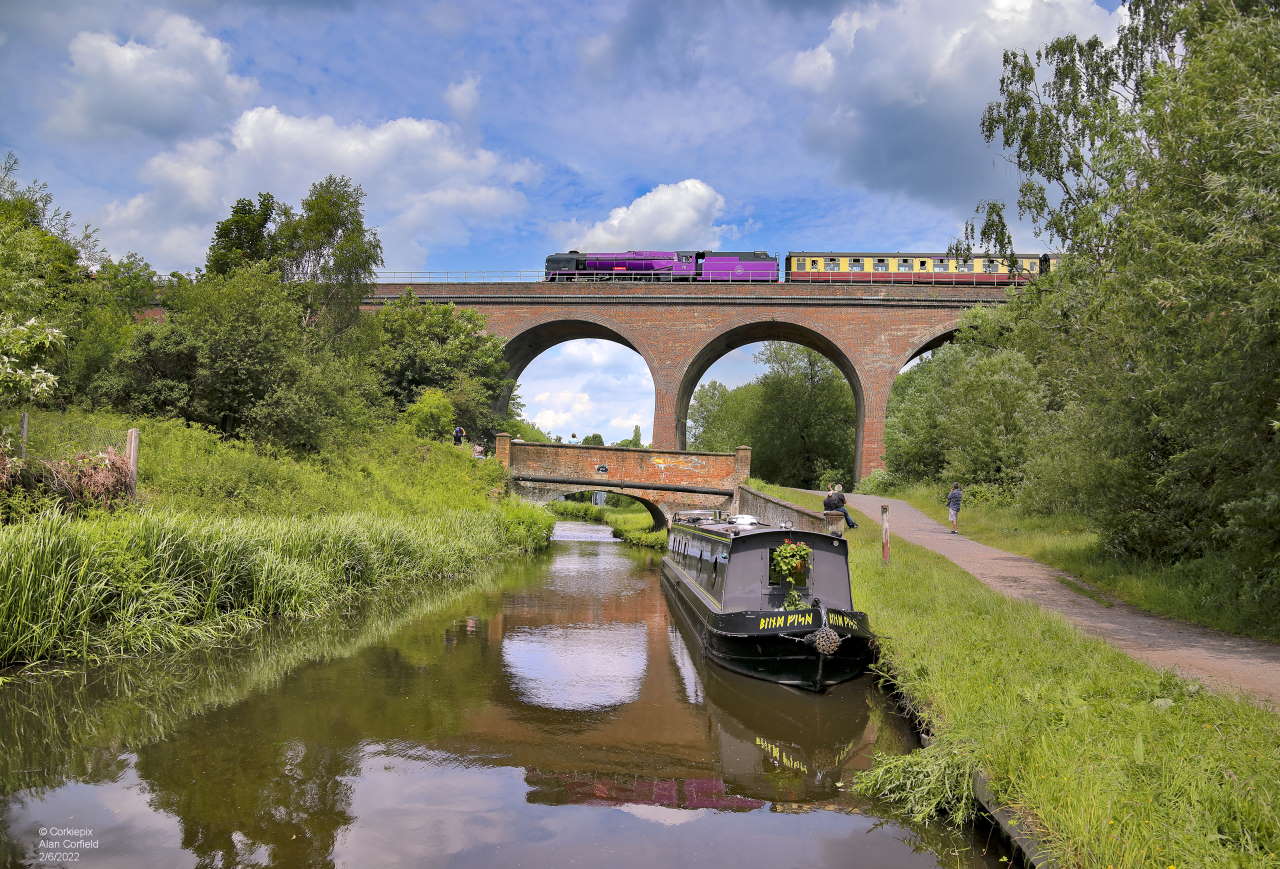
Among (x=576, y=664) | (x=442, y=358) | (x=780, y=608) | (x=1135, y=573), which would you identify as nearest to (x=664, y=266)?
(x=442, y=358)

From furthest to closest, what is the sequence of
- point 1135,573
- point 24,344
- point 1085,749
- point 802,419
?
point 802,419 → point 1135,573 → point 24,344 → point 1085,749

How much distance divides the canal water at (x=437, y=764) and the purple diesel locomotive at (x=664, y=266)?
23063mm

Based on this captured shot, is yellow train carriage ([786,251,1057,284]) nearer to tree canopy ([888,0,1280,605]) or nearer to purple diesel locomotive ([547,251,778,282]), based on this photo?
purple diesel locomotive ([547,251,778,282])

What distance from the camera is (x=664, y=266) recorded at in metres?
31.7

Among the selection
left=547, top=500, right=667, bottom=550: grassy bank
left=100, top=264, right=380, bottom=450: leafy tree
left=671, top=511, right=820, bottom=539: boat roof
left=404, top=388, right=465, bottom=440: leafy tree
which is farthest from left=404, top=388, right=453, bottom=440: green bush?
left=671, top=511, right=820, bottom=539: boat roof

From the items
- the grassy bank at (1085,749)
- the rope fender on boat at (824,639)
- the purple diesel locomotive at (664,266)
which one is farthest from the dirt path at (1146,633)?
the purple diesel locomotive at (664,266)

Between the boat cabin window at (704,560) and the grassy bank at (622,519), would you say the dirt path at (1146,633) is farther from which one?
the grassy bank at (622,519)

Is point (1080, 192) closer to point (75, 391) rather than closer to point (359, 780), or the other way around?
point (359, 780)

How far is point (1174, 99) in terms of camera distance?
959 centimetres

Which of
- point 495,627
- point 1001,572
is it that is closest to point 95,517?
point 495,627

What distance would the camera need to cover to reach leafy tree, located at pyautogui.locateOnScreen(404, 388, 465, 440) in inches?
987

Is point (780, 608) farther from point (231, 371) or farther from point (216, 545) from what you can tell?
point (231, 371)

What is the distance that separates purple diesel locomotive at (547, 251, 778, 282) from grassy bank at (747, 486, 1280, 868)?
24145 mm

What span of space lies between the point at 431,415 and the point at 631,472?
6.57 metres
